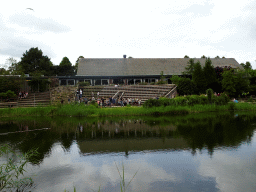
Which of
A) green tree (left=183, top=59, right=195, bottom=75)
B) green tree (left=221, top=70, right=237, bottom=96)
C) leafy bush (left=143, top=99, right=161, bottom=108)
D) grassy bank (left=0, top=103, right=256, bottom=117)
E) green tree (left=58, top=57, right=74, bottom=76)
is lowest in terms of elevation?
grassy bank (left=0, top=103, right=256, bottom=117)

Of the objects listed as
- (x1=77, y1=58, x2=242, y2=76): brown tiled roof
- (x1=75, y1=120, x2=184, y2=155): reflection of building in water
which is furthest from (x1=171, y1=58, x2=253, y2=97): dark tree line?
(x1=75, y1=120, x2=184, y2=155): reflection of building in water

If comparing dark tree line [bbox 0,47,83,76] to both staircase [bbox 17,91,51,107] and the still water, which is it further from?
the still water

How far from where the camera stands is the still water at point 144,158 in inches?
257

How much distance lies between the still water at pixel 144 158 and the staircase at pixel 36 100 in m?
11.7

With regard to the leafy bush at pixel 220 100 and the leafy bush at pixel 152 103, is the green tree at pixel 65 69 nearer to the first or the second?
the leafy bush at pixel 152 103

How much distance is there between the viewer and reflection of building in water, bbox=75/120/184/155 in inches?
392

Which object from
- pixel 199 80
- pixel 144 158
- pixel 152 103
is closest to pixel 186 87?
pixel 199 80

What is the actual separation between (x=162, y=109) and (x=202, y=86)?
12.8 metres

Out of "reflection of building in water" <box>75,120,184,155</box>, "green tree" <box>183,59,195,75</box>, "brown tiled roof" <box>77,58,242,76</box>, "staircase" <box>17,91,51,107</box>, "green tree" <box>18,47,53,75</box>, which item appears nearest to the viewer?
"reflection of building in water" <box>75,120,184,155</box>

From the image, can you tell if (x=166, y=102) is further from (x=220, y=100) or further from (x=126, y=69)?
(x=126, y=69)

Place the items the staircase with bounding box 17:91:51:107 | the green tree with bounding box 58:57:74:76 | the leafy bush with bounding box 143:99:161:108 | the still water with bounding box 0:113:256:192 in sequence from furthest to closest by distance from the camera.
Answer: the green tree with bounding box 58:57:74:76, the staircase with bounding box 17:91:51:107, the leafy bush with bounding box 143:99:161:108, the still water with bounding box 0:113:256:192

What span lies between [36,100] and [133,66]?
19820mm

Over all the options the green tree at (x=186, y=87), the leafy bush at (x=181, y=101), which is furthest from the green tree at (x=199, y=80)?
the leafy bush at (x=181, y=101)

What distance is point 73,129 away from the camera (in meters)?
14.5
